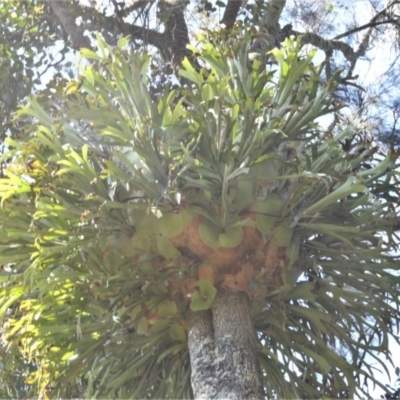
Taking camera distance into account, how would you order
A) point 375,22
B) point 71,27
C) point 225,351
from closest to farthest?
point 225,351
point 71,27
point 375,22

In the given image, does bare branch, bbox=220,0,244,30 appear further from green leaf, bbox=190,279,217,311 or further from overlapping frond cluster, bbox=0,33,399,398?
green leaf, bbox=190,279,217,311

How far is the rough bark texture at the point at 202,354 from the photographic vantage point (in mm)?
1216

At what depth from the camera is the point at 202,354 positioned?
4.17ft

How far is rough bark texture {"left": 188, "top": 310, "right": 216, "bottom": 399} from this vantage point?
47.9 inches

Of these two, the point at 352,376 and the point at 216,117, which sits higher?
the point at 216,117

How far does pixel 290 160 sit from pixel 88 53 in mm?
435

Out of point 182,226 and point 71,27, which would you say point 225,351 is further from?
point 71,27

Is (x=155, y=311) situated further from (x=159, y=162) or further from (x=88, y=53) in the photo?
(x=88, y=53)

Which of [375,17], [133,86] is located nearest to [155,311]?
[133,86]

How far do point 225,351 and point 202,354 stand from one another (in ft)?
0.16

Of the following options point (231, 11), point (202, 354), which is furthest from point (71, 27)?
point (202, 354)

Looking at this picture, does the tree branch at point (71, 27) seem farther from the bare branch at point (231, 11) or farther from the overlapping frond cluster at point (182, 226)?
→ the overlapping frond cluster at point (182, 226)

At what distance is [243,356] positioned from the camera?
1238 mm

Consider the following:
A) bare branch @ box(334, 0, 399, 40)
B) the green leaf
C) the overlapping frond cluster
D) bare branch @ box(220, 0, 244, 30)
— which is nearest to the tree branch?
bare branch @ box(220, 0, 244, 30)
